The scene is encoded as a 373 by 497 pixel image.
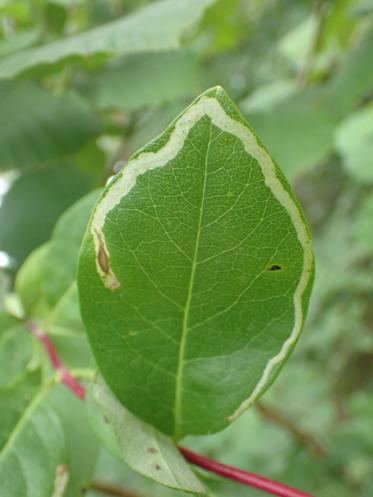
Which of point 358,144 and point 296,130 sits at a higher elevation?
point 358,144

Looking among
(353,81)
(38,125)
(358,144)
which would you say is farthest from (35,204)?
(358,144)

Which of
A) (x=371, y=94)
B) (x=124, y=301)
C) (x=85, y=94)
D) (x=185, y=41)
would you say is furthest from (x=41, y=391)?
(x=371, y=94)

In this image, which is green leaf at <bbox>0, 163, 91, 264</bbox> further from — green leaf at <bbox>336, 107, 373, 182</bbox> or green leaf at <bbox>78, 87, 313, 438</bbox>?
green leaf at <bbox>336, 107, 373, 182</bbox>

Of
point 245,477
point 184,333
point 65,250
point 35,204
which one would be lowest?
point 245,477

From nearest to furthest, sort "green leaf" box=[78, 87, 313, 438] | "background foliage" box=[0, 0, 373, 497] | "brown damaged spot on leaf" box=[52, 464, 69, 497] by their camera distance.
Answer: "green leaf" box=[78, 87, 313, 438]
"brown damaged spot on leaf" box=[52, 464, 69, 497]
"background foliage" box=[0, 0, 373, 497]

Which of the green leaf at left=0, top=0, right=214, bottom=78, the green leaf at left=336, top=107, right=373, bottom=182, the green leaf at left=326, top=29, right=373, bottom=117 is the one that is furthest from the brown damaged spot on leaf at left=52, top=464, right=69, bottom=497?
the green leaf at left=336, top=107, right=373, bottom=182

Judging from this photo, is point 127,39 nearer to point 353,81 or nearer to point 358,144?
point 353,81
